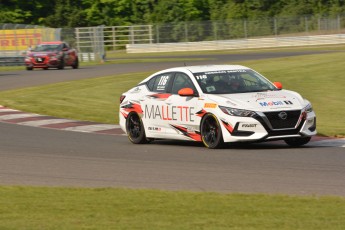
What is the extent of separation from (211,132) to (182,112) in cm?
76

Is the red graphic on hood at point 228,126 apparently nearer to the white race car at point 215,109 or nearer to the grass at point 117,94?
the white race car at point 215,109

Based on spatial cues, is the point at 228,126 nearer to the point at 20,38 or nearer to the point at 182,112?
the point at 182,112

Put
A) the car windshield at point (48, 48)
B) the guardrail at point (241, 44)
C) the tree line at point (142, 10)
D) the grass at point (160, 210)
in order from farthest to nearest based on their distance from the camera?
the tree line at point (142, 10), the guardrail at point (241, 44), the car windshield at point (48, 48), the grass at point (160, 210)

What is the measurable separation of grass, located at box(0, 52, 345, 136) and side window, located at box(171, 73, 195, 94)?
2782 mm

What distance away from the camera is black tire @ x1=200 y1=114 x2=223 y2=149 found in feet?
47.6

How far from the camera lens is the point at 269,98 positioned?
14.5m

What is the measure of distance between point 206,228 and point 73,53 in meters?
38.2

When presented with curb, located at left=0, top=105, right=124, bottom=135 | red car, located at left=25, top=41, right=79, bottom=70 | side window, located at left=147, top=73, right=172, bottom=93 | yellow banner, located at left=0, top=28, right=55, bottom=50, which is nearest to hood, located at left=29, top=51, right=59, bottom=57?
red car, located at left=25, top=41, right=79, bottom=70

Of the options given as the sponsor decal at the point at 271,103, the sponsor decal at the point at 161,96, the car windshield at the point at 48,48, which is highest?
the sponsor decal at the point at 161,96

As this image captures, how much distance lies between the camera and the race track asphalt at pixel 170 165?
1086 centimetres

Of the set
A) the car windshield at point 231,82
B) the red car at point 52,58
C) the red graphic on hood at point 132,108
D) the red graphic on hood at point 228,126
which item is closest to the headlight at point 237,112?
the red graphic on hood at point 228,126

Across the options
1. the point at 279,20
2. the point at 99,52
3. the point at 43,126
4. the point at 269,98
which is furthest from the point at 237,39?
the point at 269,98

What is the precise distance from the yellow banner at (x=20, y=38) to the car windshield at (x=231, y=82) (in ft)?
135

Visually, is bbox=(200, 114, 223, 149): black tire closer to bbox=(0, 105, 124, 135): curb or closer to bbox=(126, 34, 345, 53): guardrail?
bbox=(0, 105, 124, 135): curb
